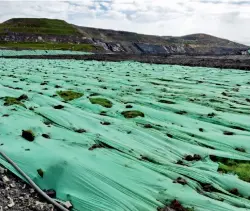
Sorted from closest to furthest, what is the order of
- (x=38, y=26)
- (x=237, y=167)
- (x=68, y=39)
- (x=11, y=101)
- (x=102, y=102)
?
(x=237, y=167), (x=11, y=101), (x=102, y=102), (x=68, y=39), (x=38, y=26)

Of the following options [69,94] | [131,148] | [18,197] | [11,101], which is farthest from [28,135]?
[69,94]

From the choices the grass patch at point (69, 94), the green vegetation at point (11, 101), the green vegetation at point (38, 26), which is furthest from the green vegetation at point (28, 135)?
the green vegetation at point (38, 26)

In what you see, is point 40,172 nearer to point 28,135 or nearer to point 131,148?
point 28,135

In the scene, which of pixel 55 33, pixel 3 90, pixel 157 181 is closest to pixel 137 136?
pixel 157 181

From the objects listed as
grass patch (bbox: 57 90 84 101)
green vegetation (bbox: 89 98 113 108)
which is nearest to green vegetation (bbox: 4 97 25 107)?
grass patch (bbox: 57 90 84 101)

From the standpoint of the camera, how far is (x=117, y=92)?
10.6 m

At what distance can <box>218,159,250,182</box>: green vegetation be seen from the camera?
183 inches

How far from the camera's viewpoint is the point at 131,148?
17.4ft

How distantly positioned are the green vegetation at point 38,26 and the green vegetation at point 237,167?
7550 cm

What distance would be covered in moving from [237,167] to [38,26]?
90.2 m

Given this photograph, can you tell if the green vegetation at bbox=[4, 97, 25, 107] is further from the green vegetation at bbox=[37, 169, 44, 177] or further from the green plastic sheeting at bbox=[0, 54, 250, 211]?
the green vegetation at bbox=[37, 169, 44, 177]

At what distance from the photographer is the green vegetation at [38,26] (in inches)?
3000

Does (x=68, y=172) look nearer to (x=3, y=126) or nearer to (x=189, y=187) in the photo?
(x=189, y=187)

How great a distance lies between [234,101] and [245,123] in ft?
8.34
